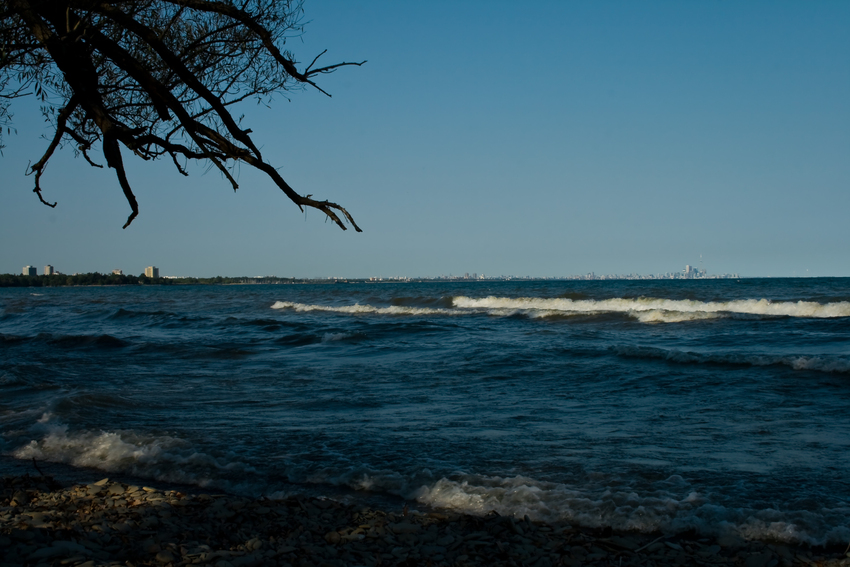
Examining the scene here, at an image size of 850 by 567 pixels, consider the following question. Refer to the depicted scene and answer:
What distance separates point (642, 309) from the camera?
93.4 ft

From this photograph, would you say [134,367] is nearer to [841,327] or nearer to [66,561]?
[66,561]

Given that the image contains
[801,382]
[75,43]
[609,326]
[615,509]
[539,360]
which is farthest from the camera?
[609,326]

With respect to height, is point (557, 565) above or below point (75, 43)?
below

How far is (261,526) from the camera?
3820 millimetres

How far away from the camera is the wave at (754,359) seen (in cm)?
993

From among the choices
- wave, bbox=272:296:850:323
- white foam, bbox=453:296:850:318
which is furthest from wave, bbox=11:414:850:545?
white foam, bbox=453:296:850:318

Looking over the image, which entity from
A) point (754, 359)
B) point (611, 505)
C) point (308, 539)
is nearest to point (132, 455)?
point (308, 539)

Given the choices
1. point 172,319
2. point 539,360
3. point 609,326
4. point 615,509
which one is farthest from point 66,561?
point 172,319

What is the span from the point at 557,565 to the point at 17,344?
18.9 metres

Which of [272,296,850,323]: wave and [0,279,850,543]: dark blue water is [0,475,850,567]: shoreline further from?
[272,296,850,323]: wave

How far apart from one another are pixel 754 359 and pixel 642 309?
1798 cm

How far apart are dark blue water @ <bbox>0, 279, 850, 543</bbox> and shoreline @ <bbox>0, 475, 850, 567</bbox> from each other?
1.11 ft

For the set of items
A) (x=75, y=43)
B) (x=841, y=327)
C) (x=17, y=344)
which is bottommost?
(x=17, y=344)

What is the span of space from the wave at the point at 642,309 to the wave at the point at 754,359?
381 inches
